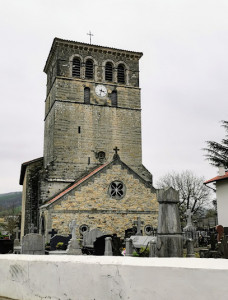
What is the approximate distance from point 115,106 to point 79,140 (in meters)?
4.61

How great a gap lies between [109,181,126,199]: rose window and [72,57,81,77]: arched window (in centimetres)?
1167

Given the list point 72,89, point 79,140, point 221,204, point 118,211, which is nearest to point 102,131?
point 79,140

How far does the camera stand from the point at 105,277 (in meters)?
3.36

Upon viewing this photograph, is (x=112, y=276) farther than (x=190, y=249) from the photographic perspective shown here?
No

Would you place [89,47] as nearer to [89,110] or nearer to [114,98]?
[114,98]

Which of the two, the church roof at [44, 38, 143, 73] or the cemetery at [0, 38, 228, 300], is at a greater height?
the church roof at [44, 38, 143, 73]

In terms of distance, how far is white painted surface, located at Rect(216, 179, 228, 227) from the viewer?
707 inches

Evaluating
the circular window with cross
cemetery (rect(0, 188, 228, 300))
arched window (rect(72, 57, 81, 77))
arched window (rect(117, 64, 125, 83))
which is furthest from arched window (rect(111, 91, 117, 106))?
cemetery (rect(0, 188, 228, 300))

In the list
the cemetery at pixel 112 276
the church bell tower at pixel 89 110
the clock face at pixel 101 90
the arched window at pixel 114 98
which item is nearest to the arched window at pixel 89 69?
the church bell tower at pixel 89 110

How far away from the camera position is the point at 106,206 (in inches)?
847

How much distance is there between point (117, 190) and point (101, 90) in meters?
10.7

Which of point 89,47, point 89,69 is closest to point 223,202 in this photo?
point 89,69

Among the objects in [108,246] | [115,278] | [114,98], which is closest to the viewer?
[115,278]

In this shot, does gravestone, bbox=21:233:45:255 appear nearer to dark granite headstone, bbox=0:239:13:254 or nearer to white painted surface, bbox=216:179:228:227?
dark granite headstone, bbox=0:239:13:254
